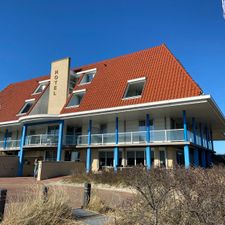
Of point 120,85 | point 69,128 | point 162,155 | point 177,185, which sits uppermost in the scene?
point 120,85

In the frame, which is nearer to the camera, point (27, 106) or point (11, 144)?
point (11, 144)

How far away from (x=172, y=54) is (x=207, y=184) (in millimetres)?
21622

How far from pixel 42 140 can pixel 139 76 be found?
12.2m

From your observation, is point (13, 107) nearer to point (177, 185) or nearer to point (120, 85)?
point (120, 85)

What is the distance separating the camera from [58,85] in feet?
97.9

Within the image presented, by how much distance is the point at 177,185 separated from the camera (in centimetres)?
545

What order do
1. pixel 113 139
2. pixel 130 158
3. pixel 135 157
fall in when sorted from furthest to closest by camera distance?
1. pixel 130 158
2. pixel 135 157
3. pixel 113 139

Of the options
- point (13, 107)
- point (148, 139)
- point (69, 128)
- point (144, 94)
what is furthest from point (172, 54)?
point (13, 107)

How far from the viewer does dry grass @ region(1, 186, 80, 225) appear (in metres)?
5.80

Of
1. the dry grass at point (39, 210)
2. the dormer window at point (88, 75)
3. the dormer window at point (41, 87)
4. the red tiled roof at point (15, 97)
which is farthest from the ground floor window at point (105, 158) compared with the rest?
the dry grass at point (39, 210)

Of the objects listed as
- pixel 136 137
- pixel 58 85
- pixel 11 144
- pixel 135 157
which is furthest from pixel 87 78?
pixel 11 144

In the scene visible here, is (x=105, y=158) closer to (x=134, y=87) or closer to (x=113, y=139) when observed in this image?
(x=113, y=139)

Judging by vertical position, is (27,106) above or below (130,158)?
above

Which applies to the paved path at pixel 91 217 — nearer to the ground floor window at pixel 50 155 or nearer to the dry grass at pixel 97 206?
the dry grass at pixel 97 206
